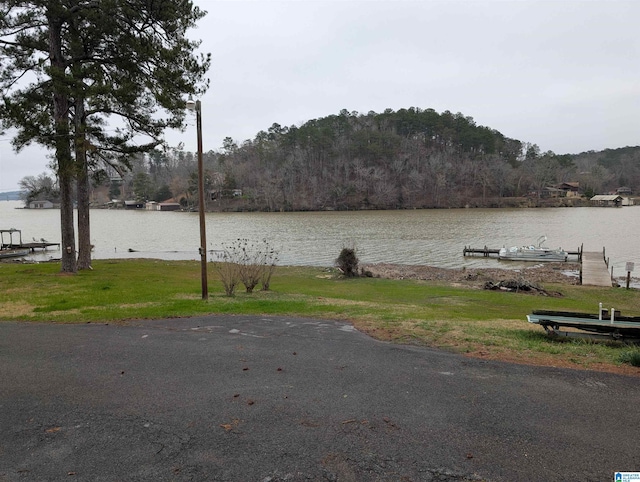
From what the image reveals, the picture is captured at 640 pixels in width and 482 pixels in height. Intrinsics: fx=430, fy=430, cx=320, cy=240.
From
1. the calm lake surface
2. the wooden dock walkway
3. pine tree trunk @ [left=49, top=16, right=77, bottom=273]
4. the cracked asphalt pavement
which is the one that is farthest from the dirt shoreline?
the cracked asphalt pavement

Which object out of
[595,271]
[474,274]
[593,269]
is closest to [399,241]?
[474,274]

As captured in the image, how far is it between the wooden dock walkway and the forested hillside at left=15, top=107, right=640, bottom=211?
73.3 metres

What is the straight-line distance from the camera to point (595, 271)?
26.0 meters

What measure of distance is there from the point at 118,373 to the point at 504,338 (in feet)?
21.5

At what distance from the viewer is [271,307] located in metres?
11.5

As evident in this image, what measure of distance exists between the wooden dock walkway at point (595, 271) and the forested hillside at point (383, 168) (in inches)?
2885

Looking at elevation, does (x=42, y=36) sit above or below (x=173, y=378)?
above

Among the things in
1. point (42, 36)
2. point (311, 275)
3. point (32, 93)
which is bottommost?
point (311, 275)

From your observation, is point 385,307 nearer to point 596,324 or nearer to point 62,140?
point 596,324

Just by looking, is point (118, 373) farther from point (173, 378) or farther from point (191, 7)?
point (191, 7)

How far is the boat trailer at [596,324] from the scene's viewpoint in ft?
24.9

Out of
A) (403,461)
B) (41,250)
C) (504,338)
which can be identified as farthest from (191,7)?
(41,250)

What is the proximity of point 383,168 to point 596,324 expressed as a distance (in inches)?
4201

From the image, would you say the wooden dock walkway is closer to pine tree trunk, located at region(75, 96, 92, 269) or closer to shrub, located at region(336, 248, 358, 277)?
shrub, located at region(336, 248, 358, 277)
